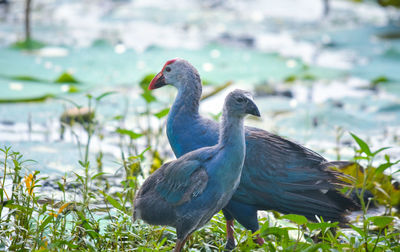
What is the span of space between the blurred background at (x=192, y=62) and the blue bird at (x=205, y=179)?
719 millimetres

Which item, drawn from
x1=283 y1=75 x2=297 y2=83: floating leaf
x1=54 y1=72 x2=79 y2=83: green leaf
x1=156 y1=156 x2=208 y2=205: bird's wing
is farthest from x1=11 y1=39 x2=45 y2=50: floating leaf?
x1=156 y1=156 x2=208 y2=205: bird's wing

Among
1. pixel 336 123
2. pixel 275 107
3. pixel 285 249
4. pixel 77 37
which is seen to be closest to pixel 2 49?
pixel 77 37

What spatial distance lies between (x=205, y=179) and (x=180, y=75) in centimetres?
96

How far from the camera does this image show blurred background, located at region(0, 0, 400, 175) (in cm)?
489

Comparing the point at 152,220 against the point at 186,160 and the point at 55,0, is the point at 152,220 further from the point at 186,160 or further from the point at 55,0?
the point at 55,0

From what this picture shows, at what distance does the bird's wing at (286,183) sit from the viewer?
3141 mm

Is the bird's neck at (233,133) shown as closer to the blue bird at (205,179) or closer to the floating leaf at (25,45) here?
the blue bird at (205,179)

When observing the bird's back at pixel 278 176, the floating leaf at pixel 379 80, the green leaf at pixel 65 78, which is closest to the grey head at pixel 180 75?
the bird's back at pixel 278 176

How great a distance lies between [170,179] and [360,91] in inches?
167

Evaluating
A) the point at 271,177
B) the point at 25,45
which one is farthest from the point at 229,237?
the point at 25,45

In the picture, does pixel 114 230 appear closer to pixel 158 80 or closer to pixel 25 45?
pixel 158 80

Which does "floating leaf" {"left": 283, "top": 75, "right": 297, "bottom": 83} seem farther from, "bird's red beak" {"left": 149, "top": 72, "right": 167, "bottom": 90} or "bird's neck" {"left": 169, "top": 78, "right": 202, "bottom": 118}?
"bird's neck" {"left": 169, "top": 78, "right": 202, "bottom": 118}

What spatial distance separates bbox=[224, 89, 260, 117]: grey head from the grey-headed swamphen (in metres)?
0.62

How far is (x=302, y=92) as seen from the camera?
6.45m
